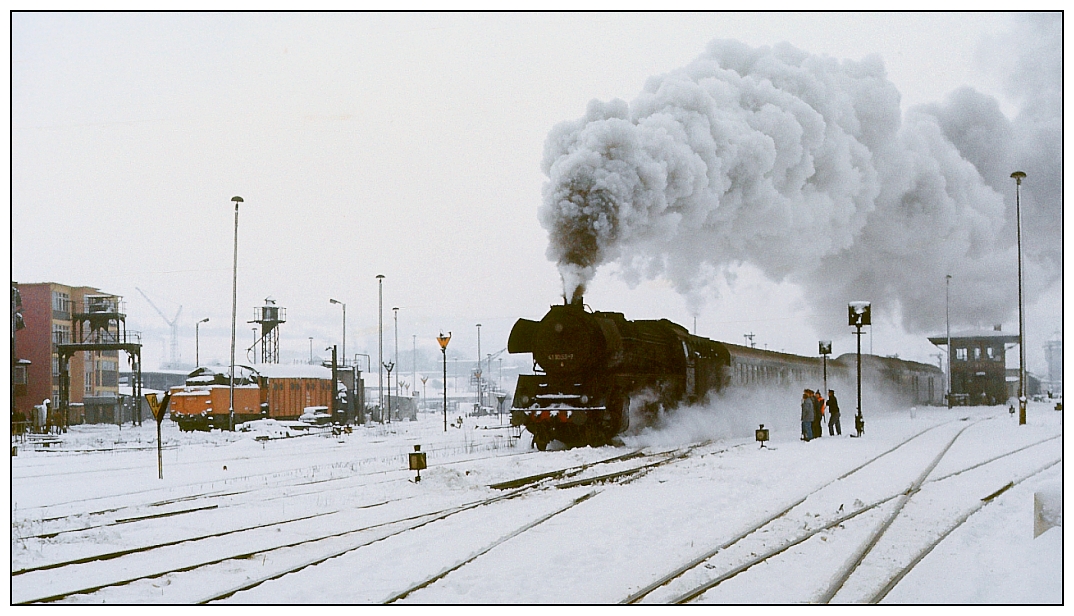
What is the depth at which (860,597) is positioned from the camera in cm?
492

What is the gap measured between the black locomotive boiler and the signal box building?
3.26 metres

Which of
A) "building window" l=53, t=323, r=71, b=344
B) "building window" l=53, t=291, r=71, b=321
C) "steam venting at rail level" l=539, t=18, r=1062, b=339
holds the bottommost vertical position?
"building window" l=53, t=323, r=71, b=344

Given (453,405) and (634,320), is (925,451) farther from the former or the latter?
(453,405)

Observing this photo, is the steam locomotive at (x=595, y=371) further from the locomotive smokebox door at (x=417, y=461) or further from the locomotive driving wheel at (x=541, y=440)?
the locomotive smokebox door at (x=417, y=461)

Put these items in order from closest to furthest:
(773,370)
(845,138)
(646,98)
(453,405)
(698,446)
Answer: (646,98), (845,138), (698,446), (773,370), (453,405)

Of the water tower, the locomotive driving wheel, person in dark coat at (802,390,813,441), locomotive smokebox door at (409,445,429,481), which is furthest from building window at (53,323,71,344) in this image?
person in dark coat at (802,390,813,441)

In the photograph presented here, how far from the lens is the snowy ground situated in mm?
5062

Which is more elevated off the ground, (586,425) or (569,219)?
(569,219)

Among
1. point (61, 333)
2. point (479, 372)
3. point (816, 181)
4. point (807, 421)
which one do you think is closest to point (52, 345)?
point (61, 333)

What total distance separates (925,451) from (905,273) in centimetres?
234

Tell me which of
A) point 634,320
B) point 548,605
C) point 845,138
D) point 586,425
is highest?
point 845,138

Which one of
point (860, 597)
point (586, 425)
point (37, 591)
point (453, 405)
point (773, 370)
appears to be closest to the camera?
point (860, 597)

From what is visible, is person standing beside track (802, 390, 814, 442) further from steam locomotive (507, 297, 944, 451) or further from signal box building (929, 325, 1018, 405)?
signal box building (929, 325, 1018, 405)

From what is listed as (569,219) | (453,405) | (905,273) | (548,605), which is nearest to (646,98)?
(569,219)
